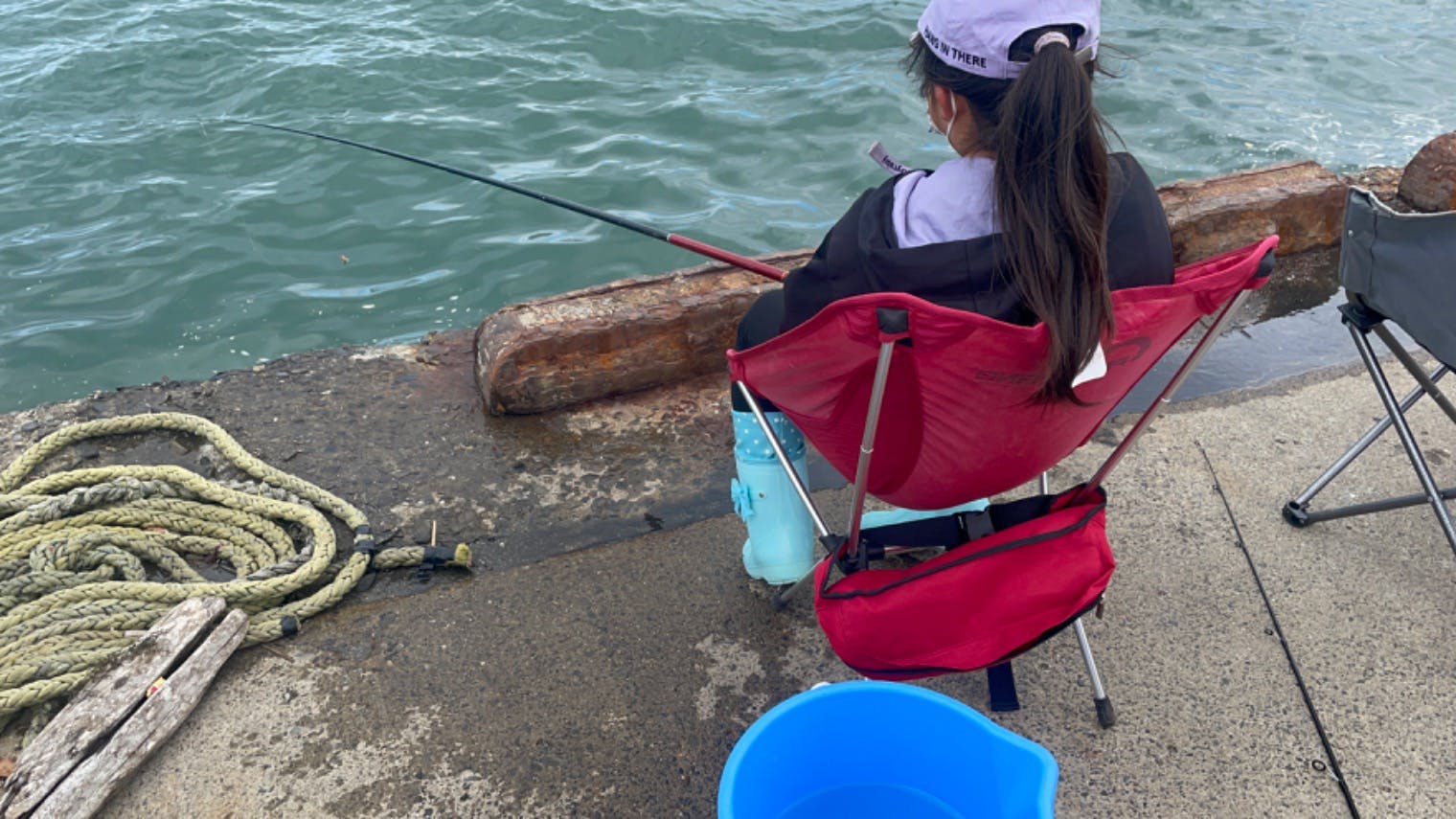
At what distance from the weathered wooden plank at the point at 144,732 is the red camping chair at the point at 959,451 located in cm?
147

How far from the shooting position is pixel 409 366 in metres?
3.95

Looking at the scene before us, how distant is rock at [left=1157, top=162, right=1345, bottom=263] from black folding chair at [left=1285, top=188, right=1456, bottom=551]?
1575mm

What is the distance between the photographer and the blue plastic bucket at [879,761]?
1.70 metres

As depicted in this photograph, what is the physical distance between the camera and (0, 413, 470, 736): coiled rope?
259cm

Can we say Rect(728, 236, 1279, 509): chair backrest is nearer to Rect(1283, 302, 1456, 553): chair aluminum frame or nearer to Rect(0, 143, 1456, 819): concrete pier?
Rect(0, 143, 1456, 819): concrete pier

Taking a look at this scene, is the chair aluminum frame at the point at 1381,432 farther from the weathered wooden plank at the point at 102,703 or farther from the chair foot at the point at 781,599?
the weathered wooden plank at the point at 102,703

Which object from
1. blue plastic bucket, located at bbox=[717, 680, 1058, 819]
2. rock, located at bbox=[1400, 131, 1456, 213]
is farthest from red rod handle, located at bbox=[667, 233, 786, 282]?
rock, located at bbox=[1400, 131, 1456, 213]

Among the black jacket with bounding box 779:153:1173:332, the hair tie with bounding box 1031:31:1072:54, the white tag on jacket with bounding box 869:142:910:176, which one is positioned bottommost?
the black jacket with bounding box 779:153:1173:332

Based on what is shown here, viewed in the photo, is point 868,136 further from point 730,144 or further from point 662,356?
point 662,356

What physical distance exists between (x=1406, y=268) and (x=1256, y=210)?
6.73ft

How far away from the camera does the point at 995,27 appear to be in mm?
1786

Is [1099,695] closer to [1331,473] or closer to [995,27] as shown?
[1331,473]

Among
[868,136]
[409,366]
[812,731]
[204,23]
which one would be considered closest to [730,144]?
[868,136]

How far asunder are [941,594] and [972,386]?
0.47 meters
